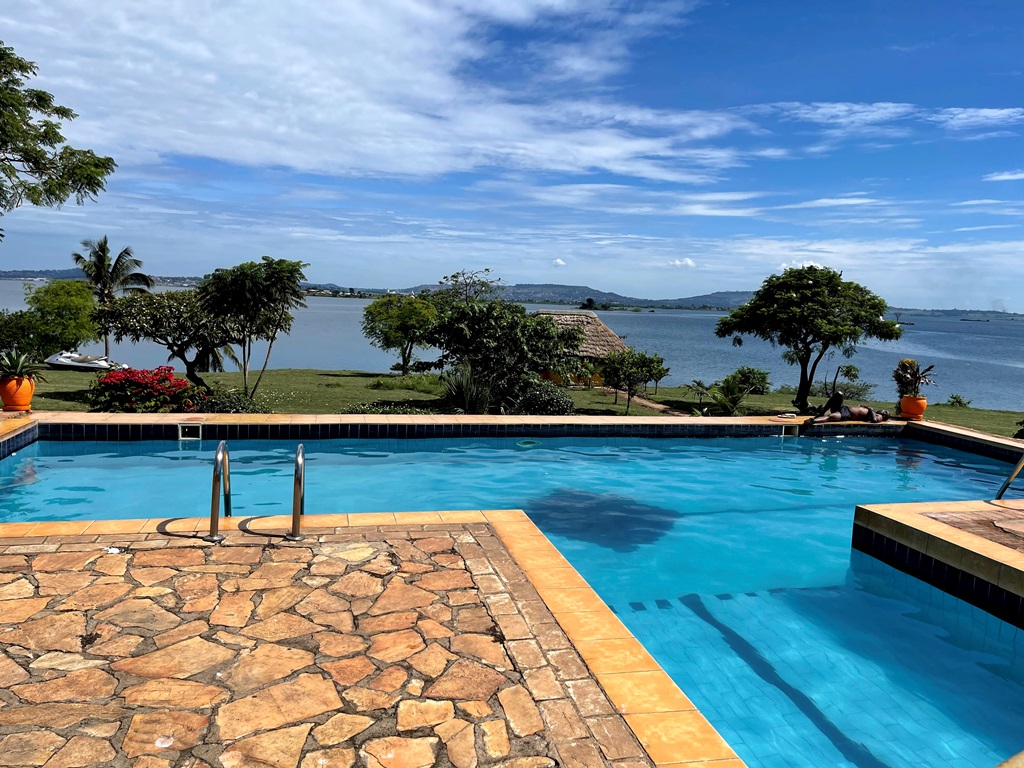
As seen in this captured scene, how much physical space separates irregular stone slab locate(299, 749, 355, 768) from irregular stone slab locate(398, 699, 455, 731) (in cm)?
26

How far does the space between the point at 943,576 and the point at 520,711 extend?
4613mm

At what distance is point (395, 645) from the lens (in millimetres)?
3643

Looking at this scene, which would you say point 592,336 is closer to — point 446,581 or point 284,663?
point 446,581

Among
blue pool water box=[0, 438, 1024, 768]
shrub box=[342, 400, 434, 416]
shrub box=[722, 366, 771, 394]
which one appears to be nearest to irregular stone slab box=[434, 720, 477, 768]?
blue pool water box=[0, 438, 1024, 768]

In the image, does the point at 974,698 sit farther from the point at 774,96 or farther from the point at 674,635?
the point at 774,96

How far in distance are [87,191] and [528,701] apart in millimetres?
16952

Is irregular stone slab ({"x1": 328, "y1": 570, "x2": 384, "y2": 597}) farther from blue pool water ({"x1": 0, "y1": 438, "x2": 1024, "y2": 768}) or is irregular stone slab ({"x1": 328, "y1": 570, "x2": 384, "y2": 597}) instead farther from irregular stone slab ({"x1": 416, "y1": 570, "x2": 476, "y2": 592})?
blue pool water ({"x1": 0, "y1": 438, "x2": 1024, "y2": 768})

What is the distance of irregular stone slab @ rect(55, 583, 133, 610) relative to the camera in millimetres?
3926

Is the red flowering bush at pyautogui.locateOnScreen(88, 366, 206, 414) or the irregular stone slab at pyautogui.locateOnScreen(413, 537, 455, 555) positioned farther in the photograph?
the red flowering bush at pyautogui.locateOnScreen(88, 366, 206, 414)

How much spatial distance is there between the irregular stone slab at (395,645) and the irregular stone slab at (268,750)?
0.63m

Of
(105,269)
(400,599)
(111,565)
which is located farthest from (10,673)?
(105,269)

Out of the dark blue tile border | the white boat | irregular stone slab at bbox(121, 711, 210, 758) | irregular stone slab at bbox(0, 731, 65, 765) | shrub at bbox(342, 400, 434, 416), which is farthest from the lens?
the white boat

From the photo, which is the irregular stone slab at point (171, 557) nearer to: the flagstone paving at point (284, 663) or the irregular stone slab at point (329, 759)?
the flagstone paving at point (284, 663)

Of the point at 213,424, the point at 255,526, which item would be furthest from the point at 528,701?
the point at 213,424
